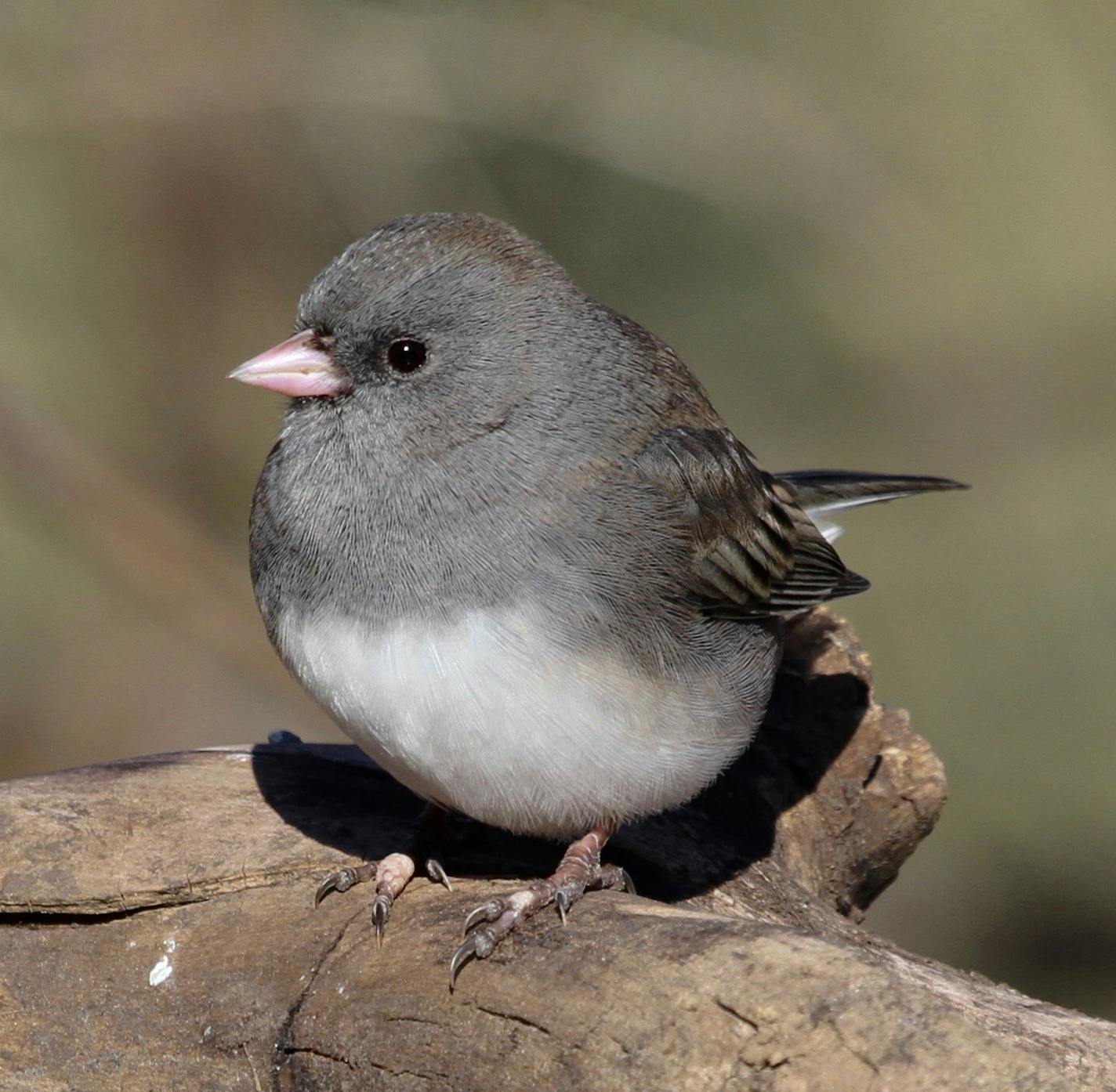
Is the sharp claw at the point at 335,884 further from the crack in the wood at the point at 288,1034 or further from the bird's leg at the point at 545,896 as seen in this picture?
the bird's leg at the point at 545,896

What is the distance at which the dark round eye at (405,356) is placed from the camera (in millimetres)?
2977

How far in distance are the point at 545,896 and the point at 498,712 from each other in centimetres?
40

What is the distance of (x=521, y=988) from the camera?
255 cm

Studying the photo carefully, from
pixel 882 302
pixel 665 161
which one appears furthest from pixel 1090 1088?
pixel 882 302

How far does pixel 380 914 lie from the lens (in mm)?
2836

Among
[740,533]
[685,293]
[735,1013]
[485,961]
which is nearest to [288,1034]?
[485,961]

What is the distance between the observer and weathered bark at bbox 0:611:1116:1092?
2281mm

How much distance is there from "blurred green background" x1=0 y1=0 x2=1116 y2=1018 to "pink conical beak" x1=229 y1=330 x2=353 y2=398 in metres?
3.05

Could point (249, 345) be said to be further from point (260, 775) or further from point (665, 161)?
point (260, 775)

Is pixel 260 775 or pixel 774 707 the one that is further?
pixel 774 707

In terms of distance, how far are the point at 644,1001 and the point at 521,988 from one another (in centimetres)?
26

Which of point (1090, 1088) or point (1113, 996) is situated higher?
point (1090, 1088)

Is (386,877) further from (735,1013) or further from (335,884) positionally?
(735,1013)

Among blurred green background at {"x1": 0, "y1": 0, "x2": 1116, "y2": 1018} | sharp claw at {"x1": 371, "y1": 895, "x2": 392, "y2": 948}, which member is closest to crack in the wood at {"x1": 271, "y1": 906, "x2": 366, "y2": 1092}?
sharp claw at {"x1": 371, "y1": 895, "x2": 392, "y2": 948}
